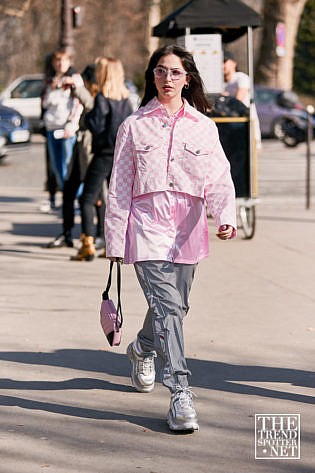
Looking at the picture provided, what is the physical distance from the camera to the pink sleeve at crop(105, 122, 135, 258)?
5.59 m

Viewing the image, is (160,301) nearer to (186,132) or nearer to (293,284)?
(186,132)

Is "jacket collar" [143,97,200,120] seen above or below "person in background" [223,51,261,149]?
above

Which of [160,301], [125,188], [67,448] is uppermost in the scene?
[125,188]

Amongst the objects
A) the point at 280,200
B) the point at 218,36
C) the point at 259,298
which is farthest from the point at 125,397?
the point at 280,200

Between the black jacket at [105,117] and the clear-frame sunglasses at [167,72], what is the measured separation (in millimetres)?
4710

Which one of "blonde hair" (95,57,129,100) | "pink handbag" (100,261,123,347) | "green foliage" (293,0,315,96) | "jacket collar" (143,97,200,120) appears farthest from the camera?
"green foliage" (293,0,315,96)

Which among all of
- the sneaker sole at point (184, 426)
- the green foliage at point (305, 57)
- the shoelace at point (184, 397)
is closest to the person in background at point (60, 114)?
the shoelace at point (184, 397)

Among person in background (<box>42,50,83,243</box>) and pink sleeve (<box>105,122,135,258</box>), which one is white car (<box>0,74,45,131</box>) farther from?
pink sleeve (<box>105,122,135,258</box>)

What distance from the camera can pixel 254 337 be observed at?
7453 millimetres

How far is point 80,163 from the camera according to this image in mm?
10992

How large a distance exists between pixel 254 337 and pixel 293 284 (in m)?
1.97

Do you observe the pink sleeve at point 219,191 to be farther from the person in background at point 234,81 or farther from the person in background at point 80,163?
the person in background at point 234,81

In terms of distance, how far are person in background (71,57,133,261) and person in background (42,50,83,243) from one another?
1.15 m

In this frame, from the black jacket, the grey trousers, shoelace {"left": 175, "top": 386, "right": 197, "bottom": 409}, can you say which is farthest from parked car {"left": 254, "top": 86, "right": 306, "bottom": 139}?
shoelace {"left": 175, "top": 386, "right": 197, "bottom": 409}
